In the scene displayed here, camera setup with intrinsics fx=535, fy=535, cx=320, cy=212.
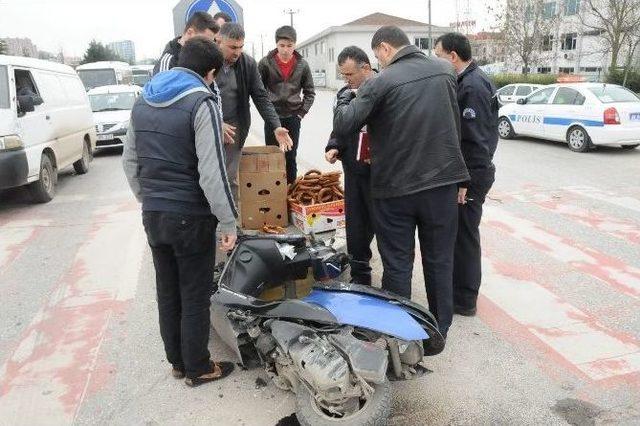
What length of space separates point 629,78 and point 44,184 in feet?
87.7

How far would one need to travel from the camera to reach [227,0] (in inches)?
236

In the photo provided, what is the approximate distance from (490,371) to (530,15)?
119 ft

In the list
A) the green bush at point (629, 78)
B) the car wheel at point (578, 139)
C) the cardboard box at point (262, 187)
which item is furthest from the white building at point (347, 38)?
the cardboard box at point (262, 187)

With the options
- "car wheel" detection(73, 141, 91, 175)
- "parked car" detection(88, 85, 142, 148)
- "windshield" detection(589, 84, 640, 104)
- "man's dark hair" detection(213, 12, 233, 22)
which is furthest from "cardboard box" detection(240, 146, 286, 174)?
"windshield" detection(589, 84, 640, 104)

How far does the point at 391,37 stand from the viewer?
3303mm

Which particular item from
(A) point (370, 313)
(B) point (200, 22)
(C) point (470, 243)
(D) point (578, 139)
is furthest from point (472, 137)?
(D) point (578, 139)

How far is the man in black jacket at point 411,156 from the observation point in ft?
10.4

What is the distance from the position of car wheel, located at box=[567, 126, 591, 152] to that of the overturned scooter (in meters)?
9.92

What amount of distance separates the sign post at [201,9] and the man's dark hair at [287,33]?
431mm

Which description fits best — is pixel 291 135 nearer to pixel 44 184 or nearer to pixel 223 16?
pixel 223 16

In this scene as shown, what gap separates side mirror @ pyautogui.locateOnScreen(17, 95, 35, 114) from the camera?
7.78 m

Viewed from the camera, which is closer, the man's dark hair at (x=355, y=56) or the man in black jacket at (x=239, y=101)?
the man's dark hair at (x=355, y=56)

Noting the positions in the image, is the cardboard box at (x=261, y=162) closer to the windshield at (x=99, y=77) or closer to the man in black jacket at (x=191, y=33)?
the man in black jacket at (x=191, y=33)

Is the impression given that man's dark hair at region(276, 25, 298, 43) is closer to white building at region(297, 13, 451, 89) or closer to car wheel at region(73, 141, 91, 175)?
car wheel at region(73, 141, 91, 175)
